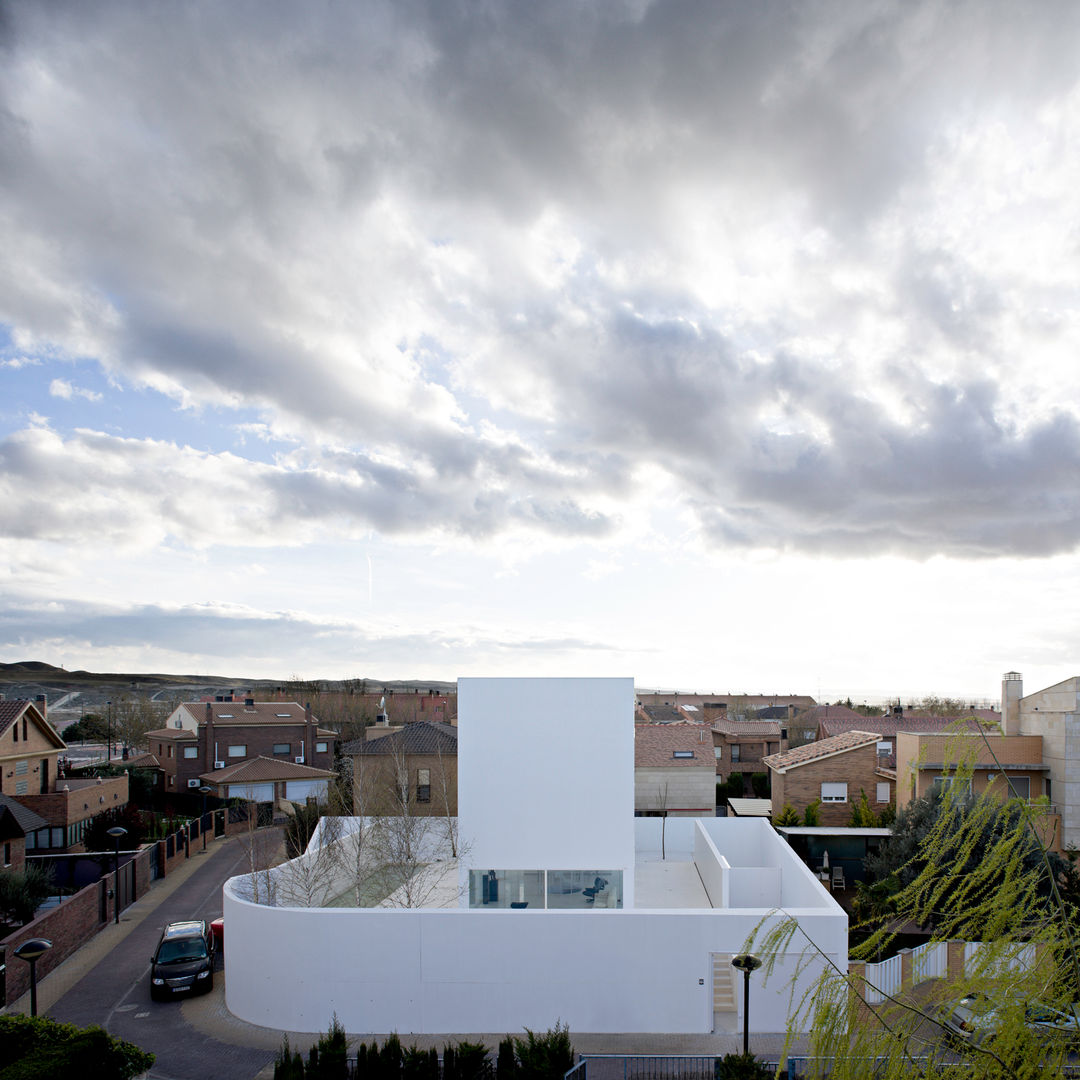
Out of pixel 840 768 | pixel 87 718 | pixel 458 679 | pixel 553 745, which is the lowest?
pixel 87 718

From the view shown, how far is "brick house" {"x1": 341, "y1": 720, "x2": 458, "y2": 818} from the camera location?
3503cm

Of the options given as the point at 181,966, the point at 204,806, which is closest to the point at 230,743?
the point at 204,806

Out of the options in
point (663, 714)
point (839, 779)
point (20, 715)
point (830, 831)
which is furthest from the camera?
point (663, 714)

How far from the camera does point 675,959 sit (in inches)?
621

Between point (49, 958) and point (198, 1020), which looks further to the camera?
point (49, 958)

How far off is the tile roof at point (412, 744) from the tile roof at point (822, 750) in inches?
593

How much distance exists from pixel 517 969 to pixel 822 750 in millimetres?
22530

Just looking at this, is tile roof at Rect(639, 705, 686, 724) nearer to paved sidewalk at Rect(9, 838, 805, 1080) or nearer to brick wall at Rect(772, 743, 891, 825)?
brick wall at Rect(772, 743, 891, 825)

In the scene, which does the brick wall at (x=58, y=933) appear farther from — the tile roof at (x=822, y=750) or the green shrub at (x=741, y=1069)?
the tile roof at (x=822, y=750)

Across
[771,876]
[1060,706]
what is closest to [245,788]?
[771,876]

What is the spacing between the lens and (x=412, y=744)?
38.1 meters

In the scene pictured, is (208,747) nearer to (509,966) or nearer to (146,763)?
(146,763)

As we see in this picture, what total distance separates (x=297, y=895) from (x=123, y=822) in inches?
698

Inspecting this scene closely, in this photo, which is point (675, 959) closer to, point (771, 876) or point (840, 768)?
point (771, 876)
